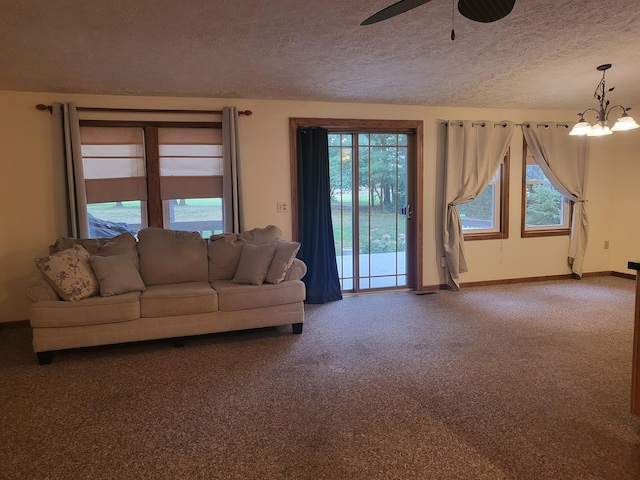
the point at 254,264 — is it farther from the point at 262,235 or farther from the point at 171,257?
the point at 171,257

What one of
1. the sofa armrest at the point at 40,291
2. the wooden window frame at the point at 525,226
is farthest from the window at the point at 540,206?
the sofa armrest at the point at 40,291

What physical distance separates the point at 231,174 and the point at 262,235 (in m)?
0.77

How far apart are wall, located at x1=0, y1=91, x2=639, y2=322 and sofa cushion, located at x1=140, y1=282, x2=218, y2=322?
1.46 m

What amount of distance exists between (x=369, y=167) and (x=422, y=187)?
72 cm

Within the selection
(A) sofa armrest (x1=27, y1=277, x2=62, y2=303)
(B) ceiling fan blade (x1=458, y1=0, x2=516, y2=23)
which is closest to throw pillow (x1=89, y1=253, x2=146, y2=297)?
(A) sofa armrest (x1=27, y1=277, x2=62, y2=303)

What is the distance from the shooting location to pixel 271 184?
502 centimetres

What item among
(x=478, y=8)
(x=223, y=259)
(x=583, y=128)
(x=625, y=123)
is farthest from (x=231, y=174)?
(x=625, y=123)

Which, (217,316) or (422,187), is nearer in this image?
(217,316)

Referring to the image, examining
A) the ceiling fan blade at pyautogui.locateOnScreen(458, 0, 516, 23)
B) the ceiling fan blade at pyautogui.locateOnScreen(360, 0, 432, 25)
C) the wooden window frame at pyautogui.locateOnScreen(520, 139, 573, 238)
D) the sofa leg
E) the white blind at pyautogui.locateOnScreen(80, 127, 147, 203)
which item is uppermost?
the ceiling fan blade at pyautogui.locateOnScreen(360, 0, 432, 25)

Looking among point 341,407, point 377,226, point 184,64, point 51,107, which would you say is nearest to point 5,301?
point 51,107

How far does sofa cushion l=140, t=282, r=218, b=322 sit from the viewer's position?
3.63 meters

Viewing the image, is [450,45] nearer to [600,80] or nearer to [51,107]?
[600,80]

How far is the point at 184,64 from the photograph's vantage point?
11.7 feet

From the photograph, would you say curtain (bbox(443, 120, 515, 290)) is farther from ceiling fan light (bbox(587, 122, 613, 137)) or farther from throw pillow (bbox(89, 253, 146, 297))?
throw pillow (bbox(89, 253, 146, 297))
